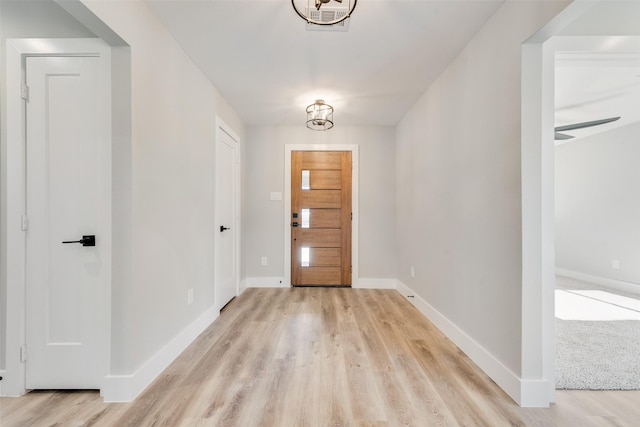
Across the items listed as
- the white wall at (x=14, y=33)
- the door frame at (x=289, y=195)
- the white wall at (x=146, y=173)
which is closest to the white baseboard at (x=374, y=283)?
the door frame at (x=289, y=195)

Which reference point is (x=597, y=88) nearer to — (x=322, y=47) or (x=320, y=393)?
(x=322, y=47)

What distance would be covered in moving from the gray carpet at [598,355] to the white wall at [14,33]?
3.46m

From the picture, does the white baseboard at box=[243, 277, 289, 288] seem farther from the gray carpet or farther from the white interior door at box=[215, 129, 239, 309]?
the gray carpet

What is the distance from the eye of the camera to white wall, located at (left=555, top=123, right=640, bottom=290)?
3924mm

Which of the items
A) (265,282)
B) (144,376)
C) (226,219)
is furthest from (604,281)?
(144,376)

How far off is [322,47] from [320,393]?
2490mm

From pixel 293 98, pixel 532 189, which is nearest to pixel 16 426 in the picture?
pixel 532 189

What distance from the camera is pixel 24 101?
1606mm

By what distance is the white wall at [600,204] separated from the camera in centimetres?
392

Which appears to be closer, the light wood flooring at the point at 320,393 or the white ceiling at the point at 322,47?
the light wood flooring at the point at 320,393

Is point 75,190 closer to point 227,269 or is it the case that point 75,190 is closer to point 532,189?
point 227,269

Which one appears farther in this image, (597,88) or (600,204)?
(600,204)

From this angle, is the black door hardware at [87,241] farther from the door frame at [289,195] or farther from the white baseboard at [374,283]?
the white baseboard at [374,283]

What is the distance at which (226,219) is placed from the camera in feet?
11.1
